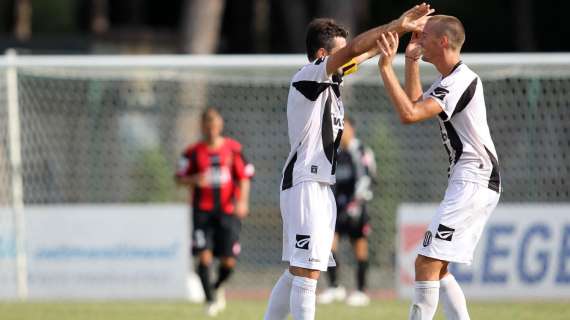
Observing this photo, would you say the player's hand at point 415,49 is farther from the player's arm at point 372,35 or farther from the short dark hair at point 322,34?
the short dark hair at point 322,34

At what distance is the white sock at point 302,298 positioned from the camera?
7.22 m

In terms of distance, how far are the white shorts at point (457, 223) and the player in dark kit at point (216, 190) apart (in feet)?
16.9

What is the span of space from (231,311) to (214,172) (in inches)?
60.5

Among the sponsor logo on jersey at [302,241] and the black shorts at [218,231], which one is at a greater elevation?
the sponsor logo on jersey at [302,241]

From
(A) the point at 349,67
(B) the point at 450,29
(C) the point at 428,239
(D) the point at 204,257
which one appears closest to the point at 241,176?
(D) the point at 204,257

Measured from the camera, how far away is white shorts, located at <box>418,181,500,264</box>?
281 inches

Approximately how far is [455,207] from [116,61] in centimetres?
703

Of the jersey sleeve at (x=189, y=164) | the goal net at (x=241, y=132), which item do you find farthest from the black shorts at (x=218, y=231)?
the goal net at (x=241, y=132)

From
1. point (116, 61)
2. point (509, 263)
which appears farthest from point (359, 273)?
point (116, 61)

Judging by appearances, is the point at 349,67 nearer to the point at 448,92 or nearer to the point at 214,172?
the point at 448,92

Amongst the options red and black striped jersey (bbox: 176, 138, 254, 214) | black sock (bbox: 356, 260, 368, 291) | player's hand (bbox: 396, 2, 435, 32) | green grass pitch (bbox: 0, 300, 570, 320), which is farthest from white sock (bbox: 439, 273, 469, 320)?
black sock (bbox: 356, 260, 368, 291)

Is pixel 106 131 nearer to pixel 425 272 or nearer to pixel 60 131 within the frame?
pixel 60 131

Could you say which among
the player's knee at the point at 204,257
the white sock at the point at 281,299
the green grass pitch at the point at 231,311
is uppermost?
the white sock at the point at 281,299

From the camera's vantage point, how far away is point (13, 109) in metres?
13.7
